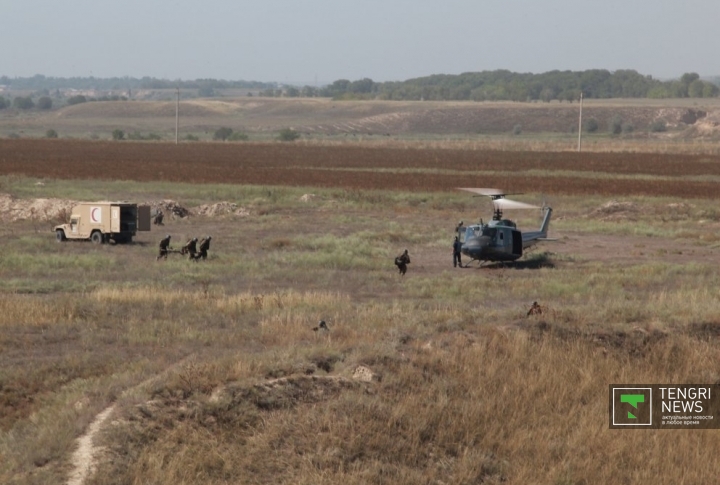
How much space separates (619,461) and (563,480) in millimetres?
1183

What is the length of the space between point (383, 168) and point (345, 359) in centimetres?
7303

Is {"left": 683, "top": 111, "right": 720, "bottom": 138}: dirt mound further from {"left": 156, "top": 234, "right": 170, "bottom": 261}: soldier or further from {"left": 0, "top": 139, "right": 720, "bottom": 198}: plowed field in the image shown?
{"left": 156, "top": 234, "right": 170, "bottom": 261}: soldier

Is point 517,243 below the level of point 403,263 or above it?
above

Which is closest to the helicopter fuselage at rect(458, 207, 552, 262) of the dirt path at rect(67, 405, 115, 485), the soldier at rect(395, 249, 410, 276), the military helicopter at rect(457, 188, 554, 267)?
the military helicopter at rect(457, 188, 554, 267)

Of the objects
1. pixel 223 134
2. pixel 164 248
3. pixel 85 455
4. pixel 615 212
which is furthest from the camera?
pixel 223 134

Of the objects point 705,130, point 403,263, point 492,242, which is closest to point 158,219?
point 403,263

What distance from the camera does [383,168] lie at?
88875 millimetres

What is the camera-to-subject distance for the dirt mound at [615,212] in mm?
51062

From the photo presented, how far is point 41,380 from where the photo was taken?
16938 millimetres

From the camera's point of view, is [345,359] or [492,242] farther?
[492,242]

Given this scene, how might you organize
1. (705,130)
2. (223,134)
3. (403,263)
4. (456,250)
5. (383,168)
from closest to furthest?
(403,263) → (456,250) → (383,168) → (223,134) → (705,130)

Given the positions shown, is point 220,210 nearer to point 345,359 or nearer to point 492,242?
point 492,242

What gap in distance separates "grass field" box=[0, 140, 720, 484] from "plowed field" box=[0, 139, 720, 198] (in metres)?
28.8

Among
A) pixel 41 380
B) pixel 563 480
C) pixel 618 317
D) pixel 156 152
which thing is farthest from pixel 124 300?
pixel 156 152
